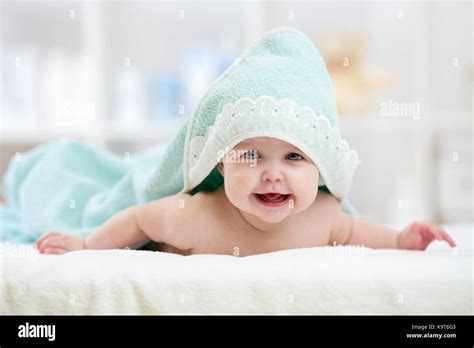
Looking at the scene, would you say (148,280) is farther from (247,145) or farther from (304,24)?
(304,24)

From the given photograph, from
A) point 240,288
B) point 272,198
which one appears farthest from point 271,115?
point 240,288

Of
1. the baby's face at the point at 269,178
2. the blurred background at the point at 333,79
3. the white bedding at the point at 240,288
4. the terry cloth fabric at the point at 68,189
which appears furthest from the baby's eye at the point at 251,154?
the blurred background at the point at 333,79

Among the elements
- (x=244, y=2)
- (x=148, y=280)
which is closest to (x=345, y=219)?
(x=148, y=280)

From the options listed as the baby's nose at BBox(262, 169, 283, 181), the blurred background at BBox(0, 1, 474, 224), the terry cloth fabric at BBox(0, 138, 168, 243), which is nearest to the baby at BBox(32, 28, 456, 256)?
the baby's nose at BBox(262, 169, 283, 181)

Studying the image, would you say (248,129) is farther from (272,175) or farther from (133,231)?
(133,231)

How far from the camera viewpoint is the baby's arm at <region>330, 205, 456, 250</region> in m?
1.11

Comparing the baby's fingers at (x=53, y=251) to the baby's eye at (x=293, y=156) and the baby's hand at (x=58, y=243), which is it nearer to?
the baby's hand at (x=58, y=243)

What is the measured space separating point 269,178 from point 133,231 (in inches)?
11.0

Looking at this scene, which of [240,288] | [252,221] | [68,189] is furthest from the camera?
[68,189]

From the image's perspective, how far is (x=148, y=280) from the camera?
0.81 meters

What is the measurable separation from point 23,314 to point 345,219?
555 millimetres

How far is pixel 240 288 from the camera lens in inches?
31.5

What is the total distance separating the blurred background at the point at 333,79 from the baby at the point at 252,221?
5.06 ft

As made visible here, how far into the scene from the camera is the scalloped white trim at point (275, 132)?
0.92m
